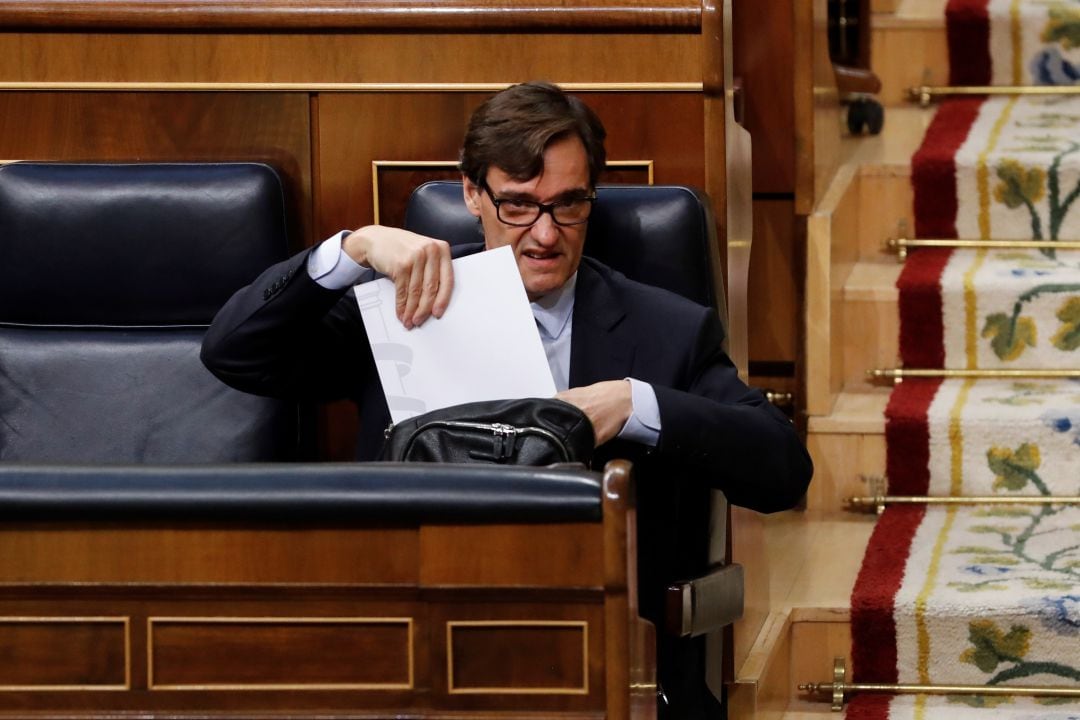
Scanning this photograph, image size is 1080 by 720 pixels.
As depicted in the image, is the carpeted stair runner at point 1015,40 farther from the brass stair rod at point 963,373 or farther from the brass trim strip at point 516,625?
the brass trim strip at point 516,625

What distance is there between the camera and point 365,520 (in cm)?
129

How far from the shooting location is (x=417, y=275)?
1858 mm

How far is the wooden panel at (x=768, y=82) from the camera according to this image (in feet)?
9.47

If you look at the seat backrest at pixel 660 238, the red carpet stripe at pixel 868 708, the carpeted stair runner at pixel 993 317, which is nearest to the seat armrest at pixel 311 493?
the seat backrest at pixel 660 238

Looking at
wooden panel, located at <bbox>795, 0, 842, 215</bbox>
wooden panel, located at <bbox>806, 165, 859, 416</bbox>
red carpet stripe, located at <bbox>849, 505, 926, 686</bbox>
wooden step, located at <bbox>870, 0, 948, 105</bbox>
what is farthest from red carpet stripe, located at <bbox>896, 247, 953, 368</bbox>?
wooden step, located at <bbox>870, 0, 948, 105</bbox>

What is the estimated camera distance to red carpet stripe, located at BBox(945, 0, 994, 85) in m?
3.48

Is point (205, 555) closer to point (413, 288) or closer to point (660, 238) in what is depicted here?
point (413, 288)

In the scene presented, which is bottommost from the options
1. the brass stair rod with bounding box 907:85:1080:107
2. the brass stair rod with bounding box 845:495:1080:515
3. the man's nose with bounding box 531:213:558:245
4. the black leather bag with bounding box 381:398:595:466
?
the brass stair rod with bounding box 845:495:1080:515

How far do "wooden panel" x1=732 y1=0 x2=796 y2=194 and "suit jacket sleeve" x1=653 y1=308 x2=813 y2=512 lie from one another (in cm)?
97

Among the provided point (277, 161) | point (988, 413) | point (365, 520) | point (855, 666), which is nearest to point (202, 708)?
point (365, 520)

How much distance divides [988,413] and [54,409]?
1.47 meters

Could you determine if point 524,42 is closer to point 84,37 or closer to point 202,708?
point 84,37

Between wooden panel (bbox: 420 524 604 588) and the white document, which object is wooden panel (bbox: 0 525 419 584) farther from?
the white document

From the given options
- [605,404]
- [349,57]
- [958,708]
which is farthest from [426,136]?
[958,708]
